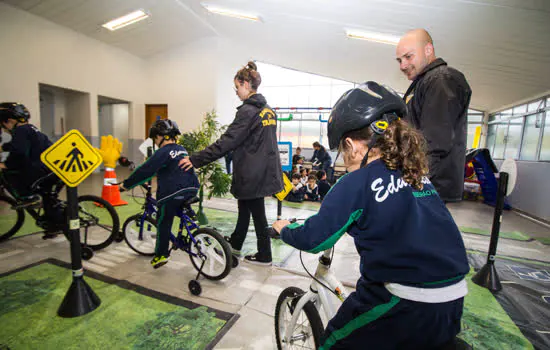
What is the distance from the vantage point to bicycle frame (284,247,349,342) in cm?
126

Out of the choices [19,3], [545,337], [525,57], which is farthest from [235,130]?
[19,3]

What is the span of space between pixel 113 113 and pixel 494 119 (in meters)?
17.0

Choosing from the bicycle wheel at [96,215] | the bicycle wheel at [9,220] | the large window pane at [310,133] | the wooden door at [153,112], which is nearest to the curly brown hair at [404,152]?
the bicycle wheel at [96,215]

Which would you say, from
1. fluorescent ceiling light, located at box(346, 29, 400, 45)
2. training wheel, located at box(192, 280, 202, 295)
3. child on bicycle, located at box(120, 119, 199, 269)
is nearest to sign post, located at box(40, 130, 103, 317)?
child on bicycle, located at box(120, 119, 199, 269)

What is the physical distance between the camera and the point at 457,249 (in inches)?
33.2

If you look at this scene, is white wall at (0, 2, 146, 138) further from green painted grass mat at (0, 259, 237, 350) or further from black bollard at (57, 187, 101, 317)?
black bollard at (57, 187, 101, 317)

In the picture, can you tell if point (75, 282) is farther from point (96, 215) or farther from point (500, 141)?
point (500, 141)

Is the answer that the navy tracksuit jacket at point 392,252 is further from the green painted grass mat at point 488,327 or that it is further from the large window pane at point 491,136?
the large window pane at point 491,136

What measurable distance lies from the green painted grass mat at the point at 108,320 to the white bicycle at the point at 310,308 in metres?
0.58

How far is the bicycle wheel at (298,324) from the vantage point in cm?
137

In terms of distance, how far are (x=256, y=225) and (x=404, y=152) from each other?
2.23m

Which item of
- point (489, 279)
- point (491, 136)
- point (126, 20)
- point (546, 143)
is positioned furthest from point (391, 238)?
point (491, 136)

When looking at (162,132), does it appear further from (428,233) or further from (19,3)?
(19,3)

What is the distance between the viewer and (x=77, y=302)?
2.07 m
